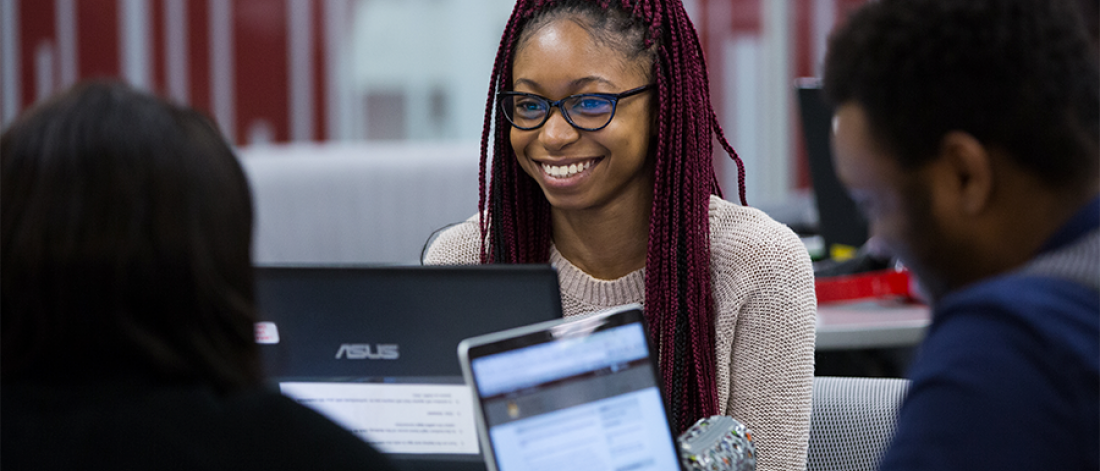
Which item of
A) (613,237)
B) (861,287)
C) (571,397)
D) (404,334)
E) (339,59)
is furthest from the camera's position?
(339,59)

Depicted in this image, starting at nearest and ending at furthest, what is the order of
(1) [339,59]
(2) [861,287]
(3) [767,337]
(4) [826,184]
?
(3) [767,337], (2) [861,287], (4) [826,184], (1) [339,59]

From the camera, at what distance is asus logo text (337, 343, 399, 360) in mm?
1001

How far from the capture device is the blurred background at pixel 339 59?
4.09 meters

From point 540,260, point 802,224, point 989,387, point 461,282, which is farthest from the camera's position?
point 802,224

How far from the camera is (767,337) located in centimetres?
132

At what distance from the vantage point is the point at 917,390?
25.9 inches

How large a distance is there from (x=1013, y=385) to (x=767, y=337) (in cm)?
71

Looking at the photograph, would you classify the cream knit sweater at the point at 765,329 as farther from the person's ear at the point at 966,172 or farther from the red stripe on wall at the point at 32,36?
the red stripe on wall at the point at 32,36

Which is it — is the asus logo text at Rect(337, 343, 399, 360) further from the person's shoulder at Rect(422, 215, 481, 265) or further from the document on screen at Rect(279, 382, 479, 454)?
the person's shoulder at Rect(422, 215, 481, 265)

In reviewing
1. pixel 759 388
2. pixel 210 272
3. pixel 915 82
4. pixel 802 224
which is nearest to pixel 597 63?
pixel 759 388

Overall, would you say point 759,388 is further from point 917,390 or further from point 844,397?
point 917,390

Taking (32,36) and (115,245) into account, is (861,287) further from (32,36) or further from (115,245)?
(32,36)

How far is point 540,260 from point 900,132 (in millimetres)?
832

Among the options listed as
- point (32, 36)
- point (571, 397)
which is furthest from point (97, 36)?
point (571, 397)
